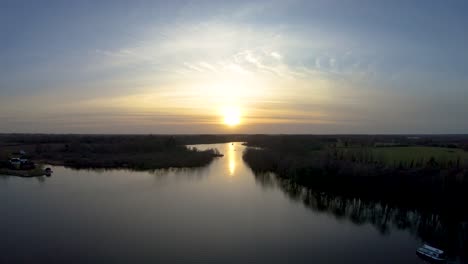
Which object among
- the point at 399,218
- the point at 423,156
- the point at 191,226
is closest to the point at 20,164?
→ the point at 191,226

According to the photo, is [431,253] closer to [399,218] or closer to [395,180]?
[399,218]

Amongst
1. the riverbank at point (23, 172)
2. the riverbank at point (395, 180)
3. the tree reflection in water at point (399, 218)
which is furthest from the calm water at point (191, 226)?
the riverbank at point (23, 172)

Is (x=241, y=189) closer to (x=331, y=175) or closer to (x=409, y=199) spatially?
(x=331, y=175)

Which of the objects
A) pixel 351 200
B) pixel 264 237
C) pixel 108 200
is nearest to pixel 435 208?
pixel 351 200

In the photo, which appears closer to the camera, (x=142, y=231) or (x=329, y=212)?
(x=142, y=231)

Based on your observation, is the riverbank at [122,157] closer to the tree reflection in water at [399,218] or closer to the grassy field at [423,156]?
the tree reflection in water at [399,218]

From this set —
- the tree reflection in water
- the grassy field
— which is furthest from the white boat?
the grassy field
